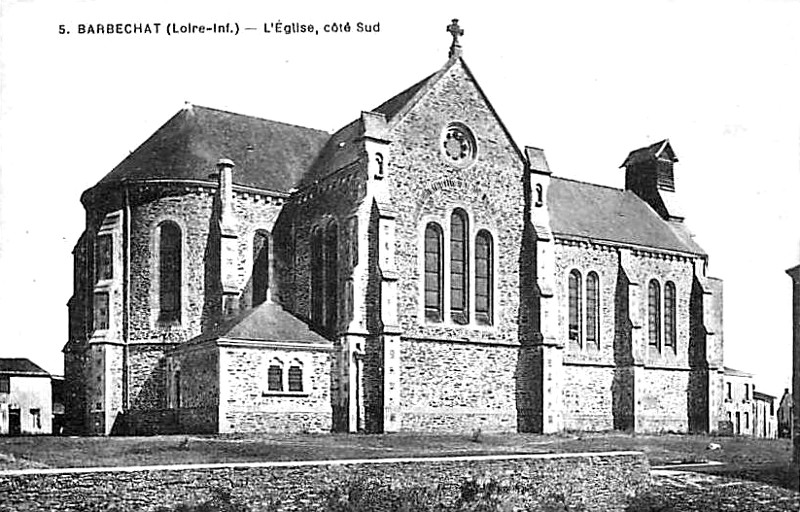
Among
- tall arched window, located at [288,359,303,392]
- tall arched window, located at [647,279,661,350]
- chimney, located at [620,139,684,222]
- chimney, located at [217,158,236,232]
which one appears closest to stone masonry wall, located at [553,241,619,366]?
tall arched window, located at [647,279,661,350]

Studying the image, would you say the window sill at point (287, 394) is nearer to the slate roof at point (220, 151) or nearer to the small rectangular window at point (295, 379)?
the small rectangular window at point (295, 379)

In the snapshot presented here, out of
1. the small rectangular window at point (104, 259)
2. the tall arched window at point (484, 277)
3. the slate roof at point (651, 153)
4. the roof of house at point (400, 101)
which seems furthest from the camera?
the slate roof at point (651, 153)

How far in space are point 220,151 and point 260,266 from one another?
4.59 m

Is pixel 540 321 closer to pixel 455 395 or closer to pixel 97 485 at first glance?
pixel 455 395

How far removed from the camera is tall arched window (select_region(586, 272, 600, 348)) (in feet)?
137

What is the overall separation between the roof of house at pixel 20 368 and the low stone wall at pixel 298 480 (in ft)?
69.1

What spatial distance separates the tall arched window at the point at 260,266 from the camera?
117 feet

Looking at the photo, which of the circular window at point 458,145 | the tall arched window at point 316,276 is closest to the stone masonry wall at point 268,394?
the tall arched window at point 316,276

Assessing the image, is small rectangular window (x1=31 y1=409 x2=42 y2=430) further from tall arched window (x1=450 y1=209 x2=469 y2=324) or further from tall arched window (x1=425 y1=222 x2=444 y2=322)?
tall arched window (x1=450 y1=209 x2=469 y2=324)

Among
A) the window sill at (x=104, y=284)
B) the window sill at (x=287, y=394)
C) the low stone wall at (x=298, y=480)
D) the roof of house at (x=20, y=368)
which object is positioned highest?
the window sill at (x=104, y=284)

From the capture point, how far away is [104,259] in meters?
35.8

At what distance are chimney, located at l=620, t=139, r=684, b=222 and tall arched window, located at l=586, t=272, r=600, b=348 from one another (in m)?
8.15

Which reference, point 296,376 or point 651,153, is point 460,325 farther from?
point 651,153

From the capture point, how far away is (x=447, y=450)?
28125mm
